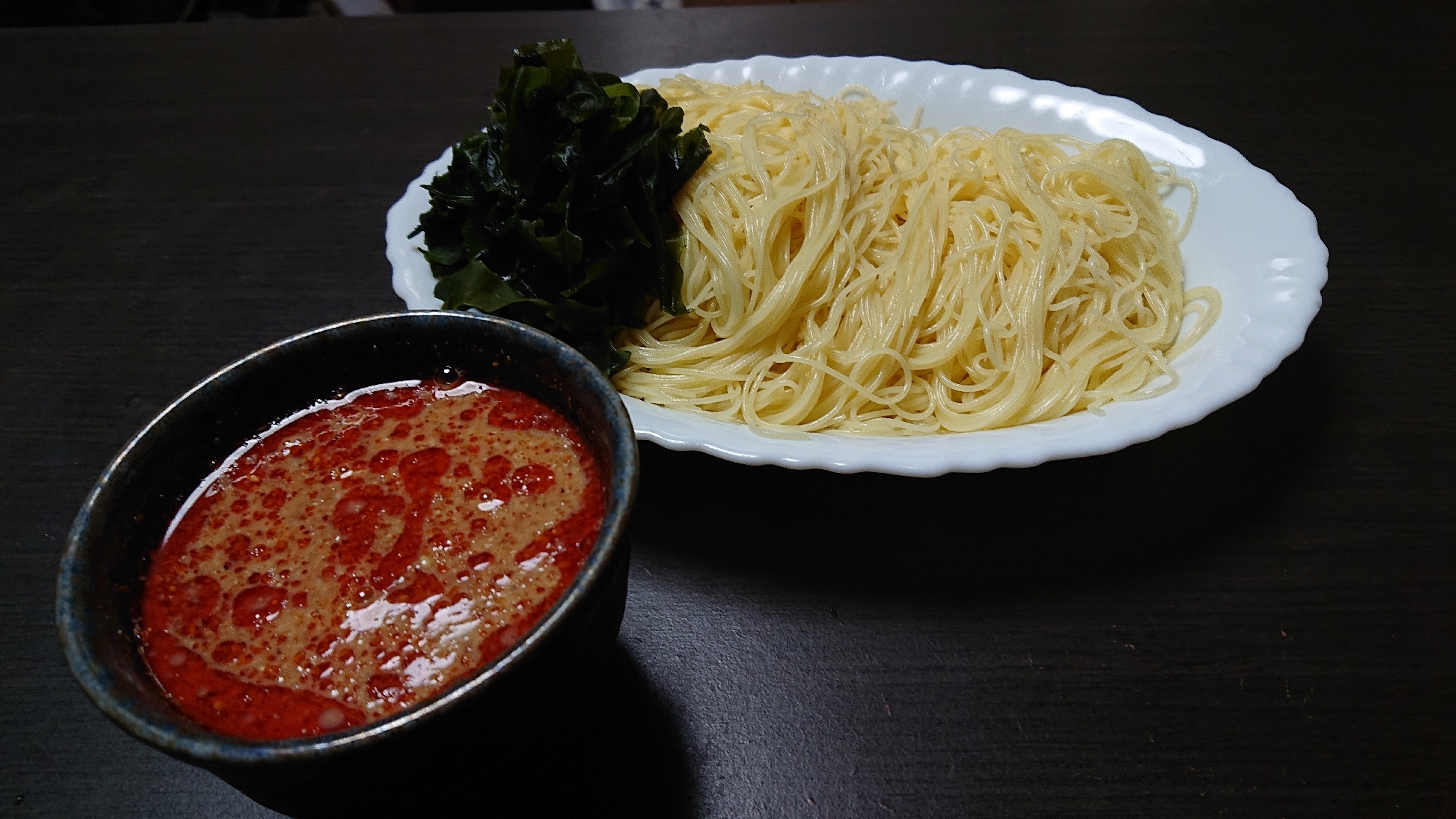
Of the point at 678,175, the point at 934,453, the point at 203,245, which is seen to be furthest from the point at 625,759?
the point at 203,245

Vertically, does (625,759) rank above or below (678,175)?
below

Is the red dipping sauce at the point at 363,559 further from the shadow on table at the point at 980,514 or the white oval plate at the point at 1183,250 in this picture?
the shadow on table at the point at 980,514

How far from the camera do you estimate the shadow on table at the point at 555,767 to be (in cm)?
90

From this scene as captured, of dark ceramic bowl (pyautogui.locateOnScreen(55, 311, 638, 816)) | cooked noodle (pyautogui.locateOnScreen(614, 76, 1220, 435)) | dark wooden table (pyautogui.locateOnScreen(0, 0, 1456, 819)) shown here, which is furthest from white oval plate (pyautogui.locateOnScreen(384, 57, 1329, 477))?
dark ceramic bowl (pyautogui.locateOnScreen(55, 311, 638, 816))

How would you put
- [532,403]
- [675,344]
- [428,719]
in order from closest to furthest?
[428,719]
[532,403]
[675,344]

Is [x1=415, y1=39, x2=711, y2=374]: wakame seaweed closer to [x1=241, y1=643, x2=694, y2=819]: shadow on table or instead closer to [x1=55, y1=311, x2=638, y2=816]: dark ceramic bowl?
[x1=55, y1=311, x2=638, y2=816]: dark ceramic bowl

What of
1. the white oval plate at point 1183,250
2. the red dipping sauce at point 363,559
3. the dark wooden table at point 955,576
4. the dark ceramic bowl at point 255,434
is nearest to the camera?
the dark ceramic bowl at point 255,434

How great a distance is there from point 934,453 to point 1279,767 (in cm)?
72

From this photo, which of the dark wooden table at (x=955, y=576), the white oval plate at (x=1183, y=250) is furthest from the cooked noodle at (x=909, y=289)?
the dark wooden table at (x=955, y=576)

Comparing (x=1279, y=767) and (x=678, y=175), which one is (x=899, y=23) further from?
(x=1279, y=767)

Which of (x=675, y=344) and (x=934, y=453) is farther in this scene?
(x=675, y=344)

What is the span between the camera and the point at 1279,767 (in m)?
1.29

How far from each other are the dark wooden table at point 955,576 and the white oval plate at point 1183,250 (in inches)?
8.5

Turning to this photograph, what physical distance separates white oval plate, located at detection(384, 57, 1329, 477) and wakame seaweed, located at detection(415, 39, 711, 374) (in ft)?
0.41
